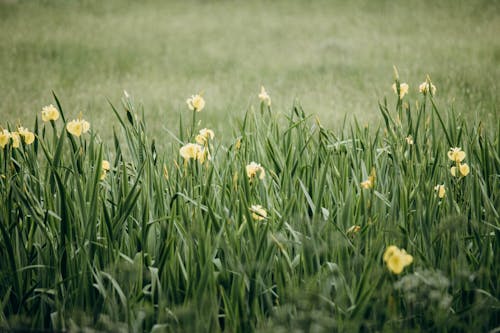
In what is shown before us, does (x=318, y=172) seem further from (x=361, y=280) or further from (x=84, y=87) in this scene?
(x=84, y=87)

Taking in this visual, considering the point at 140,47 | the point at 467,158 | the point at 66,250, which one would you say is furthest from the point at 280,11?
the point at 66,250

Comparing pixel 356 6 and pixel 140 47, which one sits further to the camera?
pixel 356 6

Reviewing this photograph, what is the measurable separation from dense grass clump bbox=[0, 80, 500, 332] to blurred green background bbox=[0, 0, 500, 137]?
150 centimetres

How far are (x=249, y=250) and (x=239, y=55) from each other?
518 centimetres

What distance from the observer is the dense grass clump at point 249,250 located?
6.01 ft

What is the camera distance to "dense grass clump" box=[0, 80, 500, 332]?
1831 millimetres

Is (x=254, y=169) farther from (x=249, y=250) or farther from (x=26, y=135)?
(x=26, y=135)

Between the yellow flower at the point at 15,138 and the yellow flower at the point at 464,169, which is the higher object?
the yellow flower at the point at 15,138

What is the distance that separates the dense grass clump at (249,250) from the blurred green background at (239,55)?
150cm

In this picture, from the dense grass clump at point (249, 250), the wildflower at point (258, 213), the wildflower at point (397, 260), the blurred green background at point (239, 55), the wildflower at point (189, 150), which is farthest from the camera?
the blurred green background at point (239, 55)

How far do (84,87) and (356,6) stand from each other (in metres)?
5.49

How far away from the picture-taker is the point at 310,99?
5.14m

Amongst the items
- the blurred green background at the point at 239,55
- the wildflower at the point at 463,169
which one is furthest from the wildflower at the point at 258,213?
the blurred green background at the point at 239,55

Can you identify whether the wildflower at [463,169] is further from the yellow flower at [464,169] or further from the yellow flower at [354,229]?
the yellow flower at [354,229]
